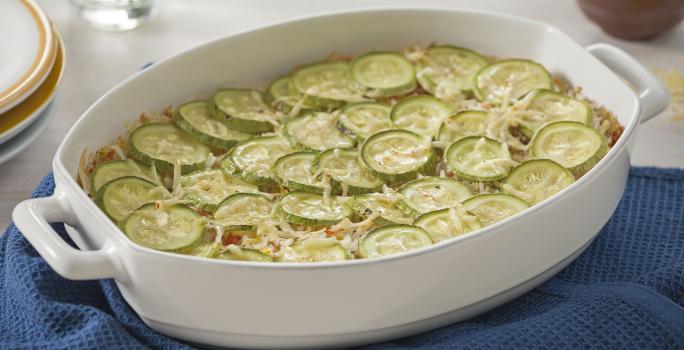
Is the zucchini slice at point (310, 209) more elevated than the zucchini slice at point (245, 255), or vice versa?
the zucchini slice at point (245, 255)

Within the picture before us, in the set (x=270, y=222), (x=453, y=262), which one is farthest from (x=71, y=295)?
(x=453, y=262)

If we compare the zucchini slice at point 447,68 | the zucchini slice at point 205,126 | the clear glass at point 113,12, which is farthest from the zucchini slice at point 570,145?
the clear glass at point 113,12

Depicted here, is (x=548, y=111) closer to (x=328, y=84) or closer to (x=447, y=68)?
(x=447, y=68)

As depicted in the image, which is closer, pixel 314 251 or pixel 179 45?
pixel 314 251

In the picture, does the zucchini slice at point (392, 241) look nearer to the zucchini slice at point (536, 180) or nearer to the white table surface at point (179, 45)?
the zucchini slice at point (536, 180)

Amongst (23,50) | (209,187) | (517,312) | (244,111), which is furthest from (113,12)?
(517,312)

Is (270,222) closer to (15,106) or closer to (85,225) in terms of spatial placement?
(85,225)
